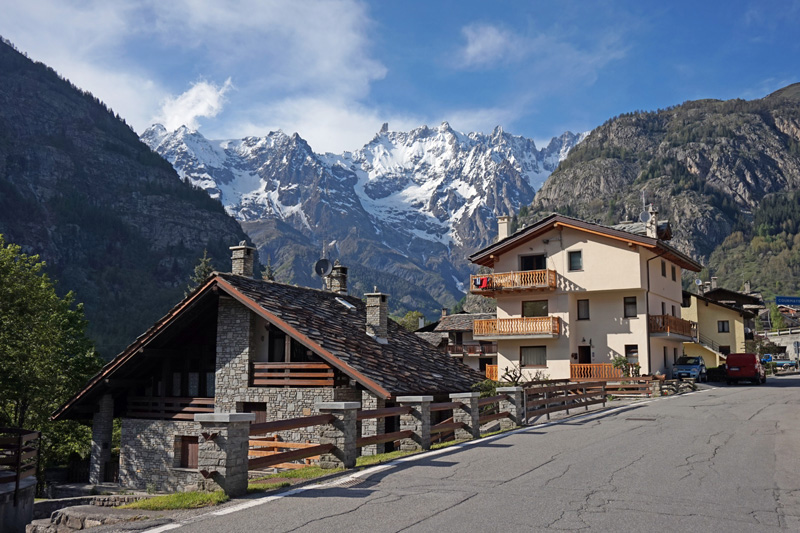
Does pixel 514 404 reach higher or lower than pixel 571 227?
lower

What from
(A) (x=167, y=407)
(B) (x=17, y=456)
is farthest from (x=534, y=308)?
(B) (x=17, y=456)

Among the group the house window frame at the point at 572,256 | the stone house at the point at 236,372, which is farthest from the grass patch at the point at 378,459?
the house window frame at the point at 572,256

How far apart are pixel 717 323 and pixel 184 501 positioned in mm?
61642

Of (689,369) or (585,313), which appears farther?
(585,313)

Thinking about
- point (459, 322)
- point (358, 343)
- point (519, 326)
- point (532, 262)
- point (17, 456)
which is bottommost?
point (17, 456)

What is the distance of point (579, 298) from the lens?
43.6 meters

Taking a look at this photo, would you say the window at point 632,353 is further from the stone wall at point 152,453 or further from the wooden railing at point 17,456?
the wooden railing at point 17,456

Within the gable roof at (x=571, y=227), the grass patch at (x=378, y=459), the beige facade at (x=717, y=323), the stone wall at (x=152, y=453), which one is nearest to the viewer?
the grass patch at (x=378, y=459)

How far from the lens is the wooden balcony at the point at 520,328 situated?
42375 mm

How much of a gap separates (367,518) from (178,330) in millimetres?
19460

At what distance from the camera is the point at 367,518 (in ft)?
25.9

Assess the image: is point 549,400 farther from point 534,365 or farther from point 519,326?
point 534,365

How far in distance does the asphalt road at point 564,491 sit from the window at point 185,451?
14049mm

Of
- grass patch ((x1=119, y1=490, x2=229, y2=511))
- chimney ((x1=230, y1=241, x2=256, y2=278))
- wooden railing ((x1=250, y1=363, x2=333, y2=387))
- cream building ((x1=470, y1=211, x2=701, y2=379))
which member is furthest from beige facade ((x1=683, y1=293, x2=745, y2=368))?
grass patch ((x1=119, y1=490, x2=229, y2=511))
